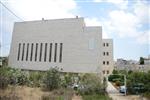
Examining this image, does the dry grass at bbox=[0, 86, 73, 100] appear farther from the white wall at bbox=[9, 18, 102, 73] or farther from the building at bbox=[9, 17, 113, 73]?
the white wall at bbox=[9, 18, 102, 73]

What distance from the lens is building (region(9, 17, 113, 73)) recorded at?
187 feet

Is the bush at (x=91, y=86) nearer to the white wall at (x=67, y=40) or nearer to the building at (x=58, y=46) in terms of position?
the building at (x=58, y=46)

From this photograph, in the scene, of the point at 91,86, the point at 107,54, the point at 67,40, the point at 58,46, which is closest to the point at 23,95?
the point at 91,86

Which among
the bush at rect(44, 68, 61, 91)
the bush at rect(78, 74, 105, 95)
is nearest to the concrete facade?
the bush at rect(78, 74, 105, 95)

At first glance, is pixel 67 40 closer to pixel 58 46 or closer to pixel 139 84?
pixel 58 46

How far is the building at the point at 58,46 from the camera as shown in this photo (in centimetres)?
5709

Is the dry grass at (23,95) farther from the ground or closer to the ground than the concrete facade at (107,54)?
closer to the ground

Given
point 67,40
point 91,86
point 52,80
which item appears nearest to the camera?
point 52,80

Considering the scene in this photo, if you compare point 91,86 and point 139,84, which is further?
point 139,84

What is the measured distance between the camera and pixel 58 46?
60.5m

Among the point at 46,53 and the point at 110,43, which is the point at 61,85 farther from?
the point at 110,43

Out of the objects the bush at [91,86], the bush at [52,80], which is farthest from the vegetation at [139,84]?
the bush at [52,80]

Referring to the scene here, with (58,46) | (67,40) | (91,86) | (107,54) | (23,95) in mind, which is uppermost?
(67,40)

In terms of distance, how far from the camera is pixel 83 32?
58.5 metres
